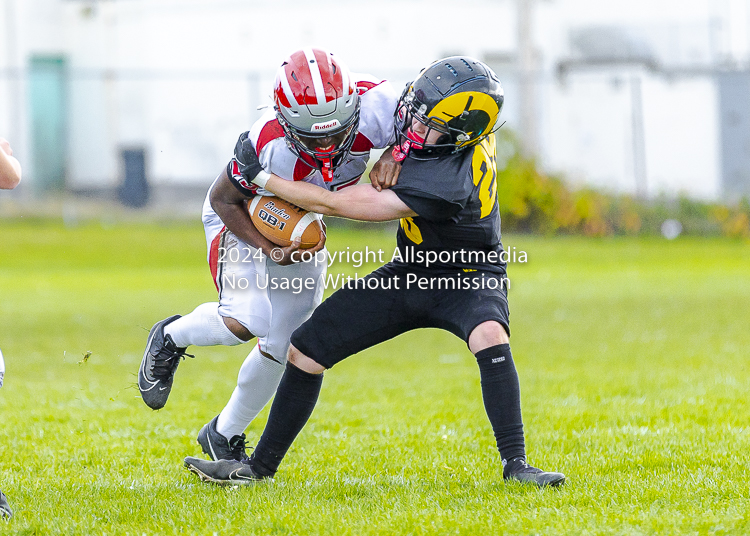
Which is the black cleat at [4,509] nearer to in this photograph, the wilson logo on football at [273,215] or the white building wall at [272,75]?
the wilson logo on football at [273,215]

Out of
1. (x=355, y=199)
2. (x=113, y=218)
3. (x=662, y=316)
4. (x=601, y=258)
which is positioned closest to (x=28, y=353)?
(x=355, y=199)

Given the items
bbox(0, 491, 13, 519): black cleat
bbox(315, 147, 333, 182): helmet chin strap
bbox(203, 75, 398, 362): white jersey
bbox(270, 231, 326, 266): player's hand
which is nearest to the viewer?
bbox(0, 491, 13, 519): black cleat

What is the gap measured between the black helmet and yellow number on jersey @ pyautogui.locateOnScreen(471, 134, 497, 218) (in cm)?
7

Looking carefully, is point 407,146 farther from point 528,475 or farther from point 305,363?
point 528,475

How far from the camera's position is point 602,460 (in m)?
4.12

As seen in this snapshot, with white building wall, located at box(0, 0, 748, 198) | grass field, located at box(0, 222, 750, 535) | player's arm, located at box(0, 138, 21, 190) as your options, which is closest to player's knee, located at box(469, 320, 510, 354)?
grass field, located at box(0, 222, 750, 535)

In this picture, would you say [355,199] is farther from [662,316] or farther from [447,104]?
[662,316]

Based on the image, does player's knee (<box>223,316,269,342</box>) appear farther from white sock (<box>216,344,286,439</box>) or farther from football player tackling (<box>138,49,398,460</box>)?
white sock (<box>216,344,286,439</box>)

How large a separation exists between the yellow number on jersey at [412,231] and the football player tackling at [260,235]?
0.91ft

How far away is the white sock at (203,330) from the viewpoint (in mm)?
4082

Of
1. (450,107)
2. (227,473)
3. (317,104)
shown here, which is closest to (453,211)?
(450,107)

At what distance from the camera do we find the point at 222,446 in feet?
14.0

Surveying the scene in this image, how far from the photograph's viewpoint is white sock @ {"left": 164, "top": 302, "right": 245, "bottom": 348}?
13.4ft

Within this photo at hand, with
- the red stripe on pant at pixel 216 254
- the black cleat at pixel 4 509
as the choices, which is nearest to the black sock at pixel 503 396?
the red stripe on pant at pixel 216 254
